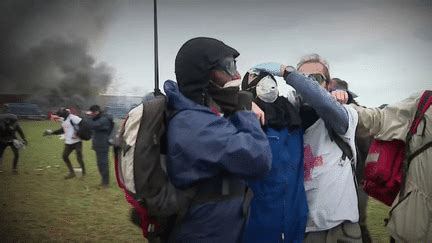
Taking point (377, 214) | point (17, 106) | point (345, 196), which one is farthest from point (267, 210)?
point (17, 106)

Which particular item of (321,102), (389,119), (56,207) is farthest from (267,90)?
(56,207)

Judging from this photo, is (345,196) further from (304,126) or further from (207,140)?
(207,140)

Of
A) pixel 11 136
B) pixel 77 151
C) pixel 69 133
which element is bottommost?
pixel 77 151

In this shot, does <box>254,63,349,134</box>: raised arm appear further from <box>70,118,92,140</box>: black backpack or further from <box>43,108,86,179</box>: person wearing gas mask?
<box>70,118,92,140</box>: black backpack

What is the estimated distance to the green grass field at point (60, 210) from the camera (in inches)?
141

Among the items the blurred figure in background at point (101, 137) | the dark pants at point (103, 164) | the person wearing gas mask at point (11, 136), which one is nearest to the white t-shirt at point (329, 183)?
the person wearing gas mask at point (11, 136)

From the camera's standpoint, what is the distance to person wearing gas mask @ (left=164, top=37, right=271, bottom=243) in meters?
1.30

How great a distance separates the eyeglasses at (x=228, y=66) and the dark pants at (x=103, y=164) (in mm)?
4886

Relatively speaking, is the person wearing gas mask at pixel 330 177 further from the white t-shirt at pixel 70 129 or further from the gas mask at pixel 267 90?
the white t-shirt at pixel 70 129

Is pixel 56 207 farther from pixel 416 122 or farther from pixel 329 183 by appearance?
pixel 416 122

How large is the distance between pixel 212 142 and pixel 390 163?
1.01 meters

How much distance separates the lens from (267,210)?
1.65 m

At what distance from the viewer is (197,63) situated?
139 centimetres

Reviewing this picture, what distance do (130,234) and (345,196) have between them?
2674 mm
